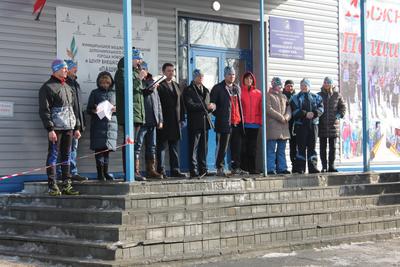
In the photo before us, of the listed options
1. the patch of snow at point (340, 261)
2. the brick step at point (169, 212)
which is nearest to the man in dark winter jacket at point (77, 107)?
the brick step at point (169, 212)

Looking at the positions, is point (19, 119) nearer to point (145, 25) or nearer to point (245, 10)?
point (145, 25)

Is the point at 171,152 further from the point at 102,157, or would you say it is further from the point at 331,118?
the point at 331,118

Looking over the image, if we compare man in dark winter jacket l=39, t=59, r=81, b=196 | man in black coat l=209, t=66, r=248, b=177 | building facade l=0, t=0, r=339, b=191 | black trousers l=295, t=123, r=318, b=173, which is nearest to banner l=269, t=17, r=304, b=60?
building facade l=0, t=0, r=339, b=191

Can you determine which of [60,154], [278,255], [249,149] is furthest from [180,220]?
[249,149]

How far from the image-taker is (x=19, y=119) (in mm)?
9508

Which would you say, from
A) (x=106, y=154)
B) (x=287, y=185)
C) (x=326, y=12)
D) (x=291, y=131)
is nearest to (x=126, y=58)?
(x=106, y=154)

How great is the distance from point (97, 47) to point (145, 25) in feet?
3.51

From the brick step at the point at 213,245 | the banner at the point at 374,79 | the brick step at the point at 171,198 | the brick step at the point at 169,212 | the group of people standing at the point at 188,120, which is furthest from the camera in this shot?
Result: the banner at the point at 374,79

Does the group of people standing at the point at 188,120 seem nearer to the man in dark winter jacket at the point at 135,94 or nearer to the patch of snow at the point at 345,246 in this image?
the man in dark winter jacket at the point at 135,94

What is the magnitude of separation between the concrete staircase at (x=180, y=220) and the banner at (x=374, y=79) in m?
4.46

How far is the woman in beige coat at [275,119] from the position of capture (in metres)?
11.0

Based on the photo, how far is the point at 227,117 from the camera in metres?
9.77

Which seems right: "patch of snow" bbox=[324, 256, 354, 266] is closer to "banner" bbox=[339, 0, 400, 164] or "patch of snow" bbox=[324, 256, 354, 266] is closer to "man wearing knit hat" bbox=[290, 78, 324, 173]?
"man wearing knit hat" bbox=[290, 78, 324, 173]

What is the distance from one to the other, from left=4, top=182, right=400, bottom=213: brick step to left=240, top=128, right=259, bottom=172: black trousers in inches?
60.7
